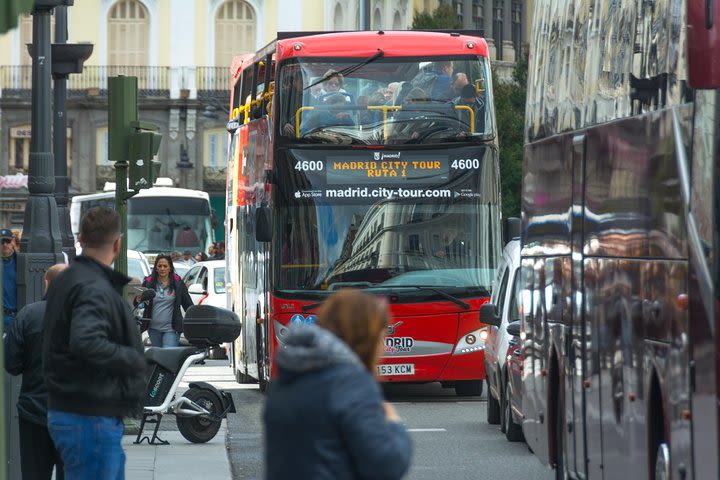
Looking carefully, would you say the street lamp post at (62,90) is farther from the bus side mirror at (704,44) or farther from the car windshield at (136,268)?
the bus side mirror at (704,44)

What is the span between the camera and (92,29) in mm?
64312

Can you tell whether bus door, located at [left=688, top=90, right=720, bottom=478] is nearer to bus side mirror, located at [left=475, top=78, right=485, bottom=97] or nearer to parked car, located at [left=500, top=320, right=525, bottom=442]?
parked car, located at [left=500, top=320, right=525, bottom=442]

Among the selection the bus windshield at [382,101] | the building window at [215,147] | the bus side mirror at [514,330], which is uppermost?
the building window at [215,147]

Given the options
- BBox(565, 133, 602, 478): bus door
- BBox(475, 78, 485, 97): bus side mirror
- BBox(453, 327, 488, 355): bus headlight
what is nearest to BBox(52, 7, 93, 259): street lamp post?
BBox(475, 78, 485, 97): bus side mirror

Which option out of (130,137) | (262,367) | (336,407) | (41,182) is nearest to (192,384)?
(130,137)

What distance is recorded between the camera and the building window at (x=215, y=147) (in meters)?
64.3

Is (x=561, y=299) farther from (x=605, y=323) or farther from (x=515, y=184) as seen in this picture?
(x=515, y=184)

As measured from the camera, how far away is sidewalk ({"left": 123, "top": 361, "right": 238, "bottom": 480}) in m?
14.0

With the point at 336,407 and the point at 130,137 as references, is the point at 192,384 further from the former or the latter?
the point at 336,407

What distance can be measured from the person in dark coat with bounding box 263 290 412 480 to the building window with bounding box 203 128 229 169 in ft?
195

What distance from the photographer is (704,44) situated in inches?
289

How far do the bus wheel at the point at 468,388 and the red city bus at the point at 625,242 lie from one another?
28.7 feet

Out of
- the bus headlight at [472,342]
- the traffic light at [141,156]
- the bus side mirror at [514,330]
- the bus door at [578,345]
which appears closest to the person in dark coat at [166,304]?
the bus headlight at [472,342]

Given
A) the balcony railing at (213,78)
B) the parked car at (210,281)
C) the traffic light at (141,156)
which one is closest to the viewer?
the traffic light at (141,156)
